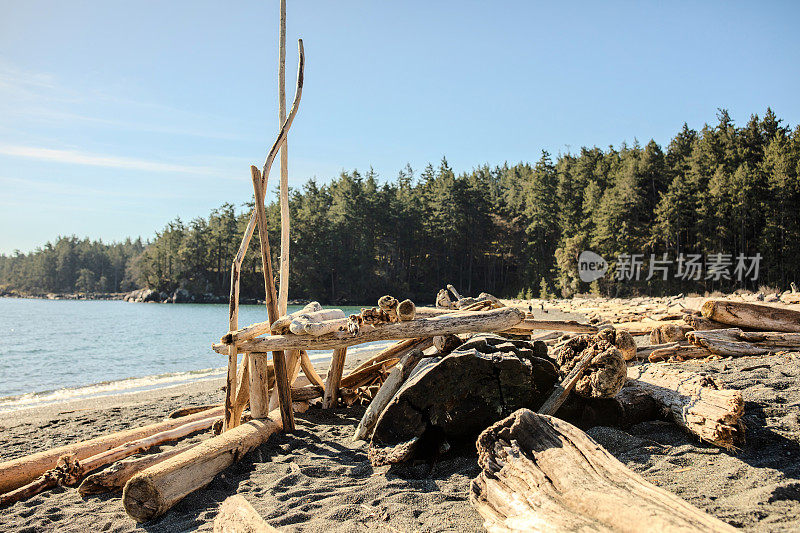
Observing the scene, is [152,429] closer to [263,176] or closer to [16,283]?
[263,176]

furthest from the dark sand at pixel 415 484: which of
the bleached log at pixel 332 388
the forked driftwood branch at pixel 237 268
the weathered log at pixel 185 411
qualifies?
the weathered log at pixel 185 411

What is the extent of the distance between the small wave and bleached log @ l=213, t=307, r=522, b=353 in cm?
753

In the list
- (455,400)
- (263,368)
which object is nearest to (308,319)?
(263,368)

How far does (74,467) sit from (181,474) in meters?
1.52

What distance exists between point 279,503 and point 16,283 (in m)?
146

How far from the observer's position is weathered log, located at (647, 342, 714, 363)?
7328 mm

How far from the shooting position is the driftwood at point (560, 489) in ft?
7.38

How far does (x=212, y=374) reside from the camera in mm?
13562

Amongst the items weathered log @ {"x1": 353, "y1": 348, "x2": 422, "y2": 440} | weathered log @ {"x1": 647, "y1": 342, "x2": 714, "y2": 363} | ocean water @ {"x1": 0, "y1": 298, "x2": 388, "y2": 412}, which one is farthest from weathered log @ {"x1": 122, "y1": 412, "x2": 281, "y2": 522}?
ocean water @ {"x1": 0, "y1": 298, "x2": 388, "y2": 412}

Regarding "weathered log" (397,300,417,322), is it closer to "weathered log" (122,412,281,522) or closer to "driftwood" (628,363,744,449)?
"weathered log" (122,412,281,522)

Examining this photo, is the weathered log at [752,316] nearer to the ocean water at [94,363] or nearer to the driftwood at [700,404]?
the driftwood at [700,404]

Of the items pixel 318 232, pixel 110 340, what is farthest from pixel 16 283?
pixel 110 340

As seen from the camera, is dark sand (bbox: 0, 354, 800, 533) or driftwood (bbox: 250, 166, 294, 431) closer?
dark sand (bbox: 0, 354, 800, 533)

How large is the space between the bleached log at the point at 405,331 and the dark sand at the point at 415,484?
3.52ft
